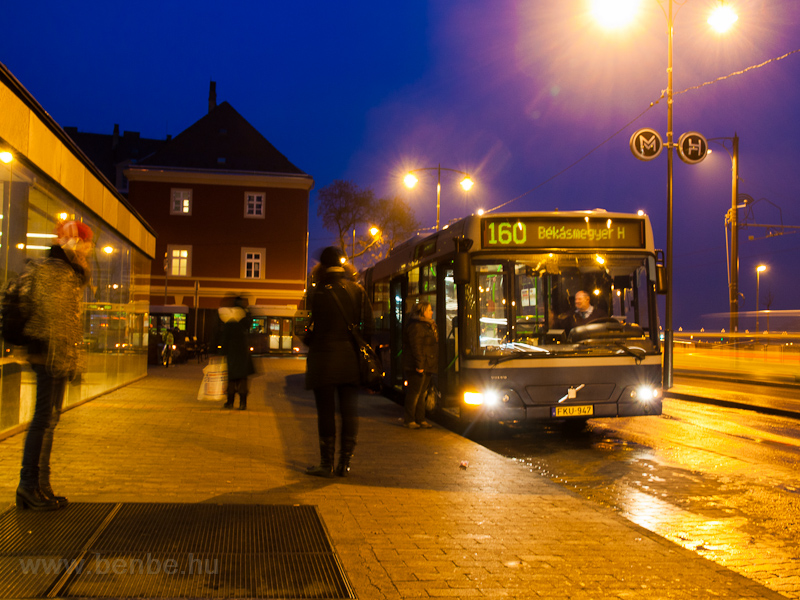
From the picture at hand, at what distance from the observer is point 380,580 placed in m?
Result: 4.09

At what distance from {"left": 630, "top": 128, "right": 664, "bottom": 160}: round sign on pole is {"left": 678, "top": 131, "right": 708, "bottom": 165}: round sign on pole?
0.76 metres

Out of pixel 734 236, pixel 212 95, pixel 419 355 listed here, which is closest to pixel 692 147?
pixel 734 236

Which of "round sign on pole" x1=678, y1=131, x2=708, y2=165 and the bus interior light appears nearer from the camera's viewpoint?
the bus interior light

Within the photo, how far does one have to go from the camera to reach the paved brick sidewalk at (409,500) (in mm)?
4191

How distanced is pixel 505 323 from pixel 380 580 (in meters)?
6.55

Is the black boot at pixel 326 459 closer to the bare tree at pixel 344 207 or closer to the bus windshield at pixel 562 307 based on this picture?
the bus windshield at pixel 562 307

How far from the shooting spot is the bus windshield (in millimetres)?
10344

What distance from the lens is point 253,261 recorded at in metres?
52.0

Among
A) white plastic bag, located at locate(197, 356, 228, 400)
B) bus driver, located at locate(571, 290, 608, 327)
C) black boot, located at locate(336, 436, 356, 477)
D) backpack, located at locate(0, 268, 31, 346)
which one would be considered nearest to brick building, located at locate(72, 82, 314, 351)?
white plastic bag, located at locate(197, 356, 228, 400)

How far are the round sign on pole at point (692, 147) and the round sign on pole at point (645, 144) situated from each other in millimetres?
762

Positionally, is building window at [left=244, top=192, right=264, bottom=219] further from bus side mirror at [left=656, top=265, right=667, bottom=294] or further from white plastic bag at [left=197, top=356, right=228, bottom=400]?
bus side mirror at [left=656, top=265, right=667, bottom=294]

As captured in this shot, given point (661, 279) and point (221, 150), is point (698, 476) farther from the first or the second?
point (221, 150)

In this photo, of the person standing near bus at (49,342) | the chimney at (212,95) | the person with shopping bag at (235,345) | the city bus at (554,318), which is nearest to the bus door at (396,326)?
the person with shopping bag at (235,345)

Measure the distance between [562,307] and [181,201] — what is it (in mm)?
45170
